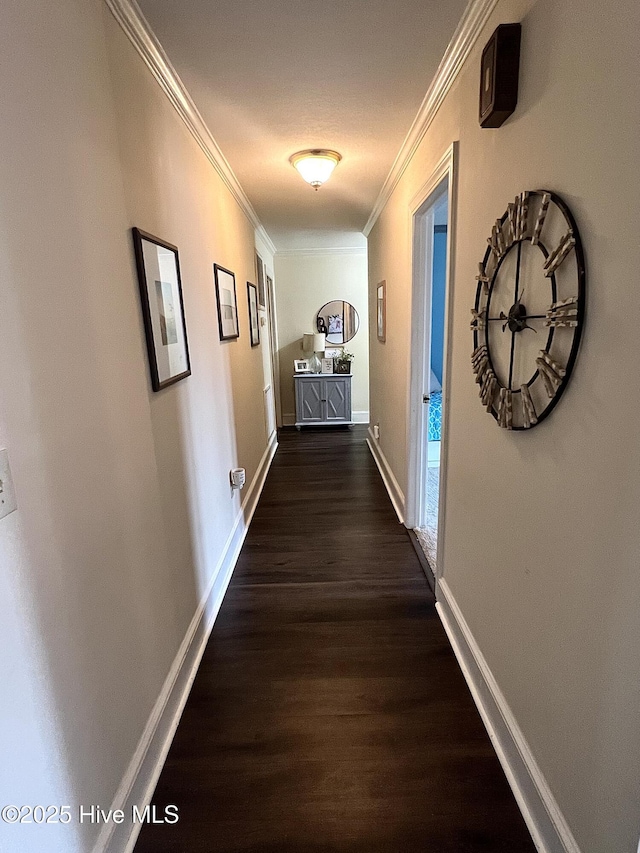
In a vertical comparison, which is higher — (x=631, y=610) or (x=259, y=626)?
(x=631, y=610)

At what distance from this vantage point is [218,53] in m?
1.55

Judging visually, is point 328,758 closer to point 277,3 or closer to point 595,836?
point 595,836

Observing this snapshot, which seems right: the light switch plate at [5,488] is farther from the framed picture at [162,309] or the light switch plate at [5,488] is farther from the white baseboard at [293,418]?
the white baseboard at [293,418]

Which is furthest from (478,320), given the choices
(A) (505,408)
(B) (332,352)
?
(B) (332,352)

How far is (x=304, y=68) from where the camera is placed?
1.67 m

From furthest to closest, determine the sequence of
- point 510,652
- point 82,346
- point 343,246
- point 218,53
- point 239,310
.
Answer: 1. point 343,246
2. point 239,310
3. point 218,53
4. point 510,652
5. point 82,346

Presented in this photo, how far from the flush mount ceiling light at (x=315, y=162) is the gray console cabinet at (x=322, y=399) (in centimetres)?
316

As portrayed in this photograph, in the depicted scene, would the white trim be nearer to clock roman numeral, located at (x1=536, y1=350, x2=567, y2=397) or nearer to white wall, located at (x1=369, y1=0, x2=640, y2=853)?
white wall, located at (x1=369, y1=0, x2=640, y2=853)

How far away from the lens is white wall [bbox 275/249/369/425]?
229 inches

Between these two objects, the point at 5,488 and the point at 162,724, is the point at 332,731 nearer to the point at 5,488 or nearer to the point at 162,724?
the point at 162,724

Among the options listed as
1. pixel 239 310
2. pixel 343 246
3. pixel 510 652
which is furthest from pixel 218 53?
pixel 343 246

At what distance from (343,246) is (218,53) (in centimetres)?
425

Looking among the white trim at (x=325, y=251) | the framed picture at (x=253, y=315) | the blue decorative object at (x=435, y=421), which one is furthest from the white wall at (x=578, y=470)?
the white trim at (x=325, y=251)

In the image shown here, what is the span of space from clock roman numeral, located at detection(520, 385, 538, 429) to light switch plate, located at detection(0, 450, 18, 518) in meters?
1.24
